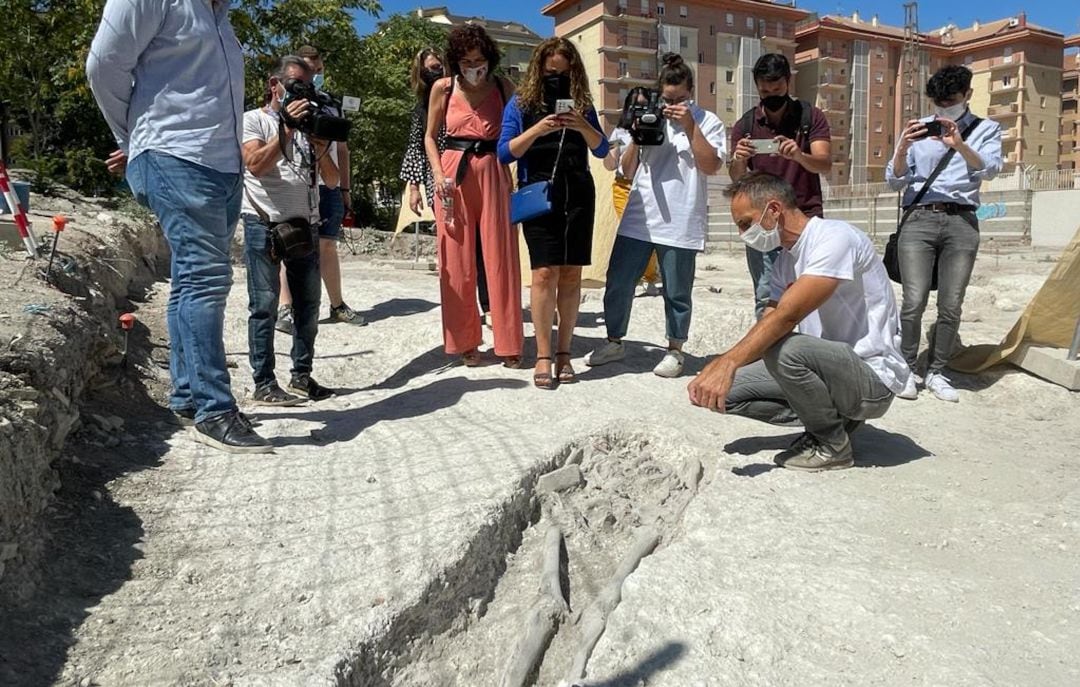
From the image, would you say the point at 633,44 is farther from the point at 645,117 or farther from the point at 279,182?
the point at 279,182

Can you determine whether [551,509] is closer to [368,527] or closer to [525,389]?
[368,527]

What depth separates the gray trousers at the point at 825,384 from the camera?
3057 millimetres

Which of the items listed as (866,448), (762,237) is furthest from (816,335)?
(866,448)

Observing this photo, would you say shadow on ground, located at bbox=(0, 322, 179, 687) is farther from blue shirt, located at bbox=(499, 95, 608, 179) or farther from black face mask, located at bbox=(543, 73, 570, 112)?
black face mask, located at bbox=(543, 73, 570, 112)

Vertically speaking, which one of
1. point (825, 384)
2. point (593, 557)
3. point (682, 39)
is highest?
point (682, 39)

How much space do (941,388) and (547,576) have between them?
9.99 ft

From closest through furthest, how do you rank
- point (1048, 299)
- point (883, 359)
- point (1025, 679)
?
point (1025, 679) < point (883, 359) < point (1048, 299)

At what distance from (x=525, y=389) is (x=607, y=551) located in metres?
1.49

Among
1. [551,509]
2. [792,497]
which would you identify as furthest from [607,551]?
[792,497]

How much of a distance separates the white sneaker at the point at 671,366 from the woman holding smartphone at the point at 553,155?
0.67 metres

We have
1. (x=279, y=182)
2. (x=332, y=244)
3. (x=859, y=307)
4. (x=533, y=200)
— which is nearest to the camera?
(x=859, y=307)

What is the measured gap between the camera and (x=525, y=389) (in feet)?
13.7

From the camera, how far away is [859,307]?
3227 mm

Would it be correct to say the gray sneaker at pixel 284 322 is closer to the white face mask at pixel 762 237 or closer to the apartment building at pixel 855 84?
the white face mask at pixel 762 237
